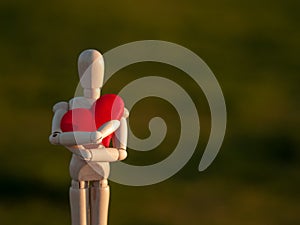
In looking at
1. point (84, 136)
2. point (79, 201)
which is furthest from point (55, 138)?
point (79, 201)

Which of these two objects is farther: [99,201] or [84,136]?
[99,201]

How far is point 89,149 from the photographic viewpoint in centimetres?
196

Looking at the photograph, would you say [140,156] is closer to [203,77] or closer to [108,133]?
[203,77]

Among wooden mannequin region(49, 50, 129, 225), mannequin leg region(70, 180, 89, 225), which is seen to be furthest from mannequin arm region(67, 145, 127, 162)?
mannequin leg region(70, 180, 89, 225)

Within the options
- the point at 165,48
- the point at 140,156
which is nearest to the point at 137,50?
the point at 165,48

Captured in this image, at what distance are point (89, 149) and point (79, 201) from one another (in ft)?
0.54

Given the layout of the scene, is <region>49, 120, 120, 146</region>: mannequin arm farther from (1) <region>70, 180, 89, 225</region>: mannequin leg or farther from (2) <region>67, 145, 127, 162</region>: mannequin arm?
(1) <region>70, 180, 89, 225</region>: mannequin leg

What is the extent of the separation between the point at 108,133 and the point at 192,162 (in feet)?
3.93

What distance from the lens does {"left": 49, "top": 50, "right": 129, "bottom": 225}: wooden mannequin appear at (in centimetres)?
194

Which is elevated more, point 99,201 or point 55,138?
point 55,138

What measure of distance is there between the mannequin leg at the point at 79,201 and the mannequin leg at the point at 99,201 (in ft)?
0.06

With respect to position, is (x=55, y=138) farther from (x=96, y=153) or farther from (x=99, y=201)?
(x=99, y=201)

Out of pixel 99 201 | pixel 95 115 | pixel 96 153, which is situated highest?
pixel 95 115

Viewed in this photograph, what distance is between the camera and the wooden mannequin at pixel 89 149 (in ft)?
6.36
